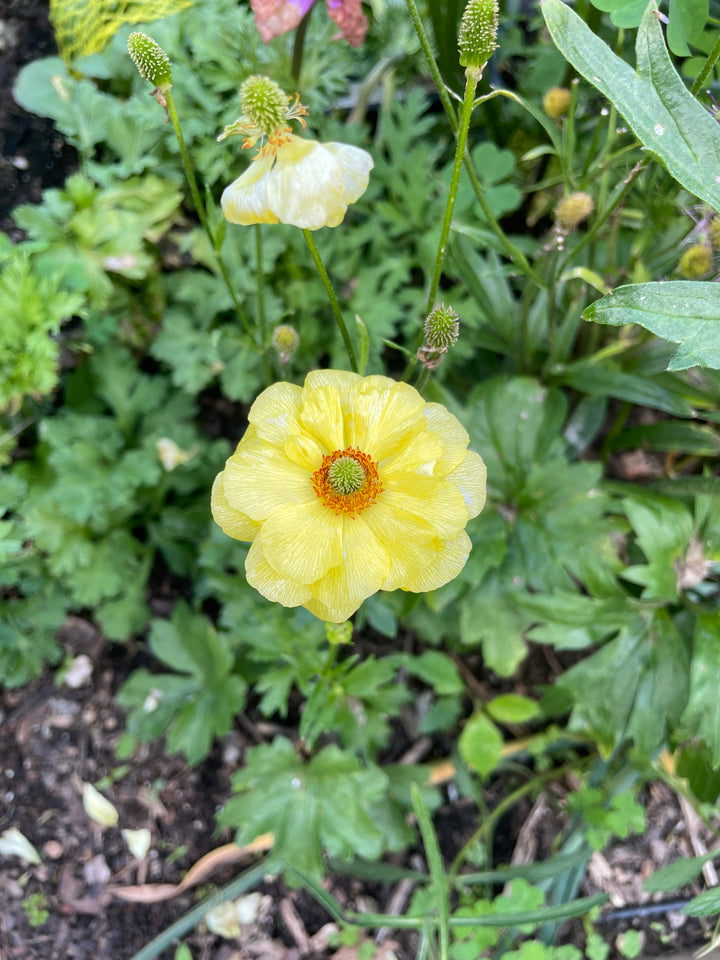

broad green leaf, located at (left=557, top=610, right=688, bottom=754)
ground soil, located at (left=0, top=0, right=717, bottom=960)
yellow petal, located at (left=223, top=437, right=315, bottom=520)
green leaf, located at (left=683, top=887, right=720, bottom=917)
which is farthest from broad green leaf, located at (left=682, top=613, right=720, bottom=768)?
yellow petal, located at (left=223, top=437, right=315, bottom=520)

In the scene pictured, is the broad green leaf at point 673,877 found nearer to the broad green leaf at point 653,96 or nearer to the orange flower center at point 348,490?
the orange flower center at point 348,490

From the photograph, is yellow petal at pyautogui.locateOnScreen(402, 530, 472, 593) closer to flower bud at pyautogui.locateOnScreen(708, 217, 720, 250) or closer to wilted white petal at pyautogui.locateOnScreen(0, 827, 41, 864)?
flower bud at pyautogui.locateOnScreen(708, 217, 720, 250)

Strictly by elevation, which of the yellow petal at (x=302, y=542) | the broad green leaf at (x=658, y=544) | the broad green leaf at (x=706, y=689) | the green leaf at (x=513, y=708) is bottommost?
the green leaf at (x=513, y=708)

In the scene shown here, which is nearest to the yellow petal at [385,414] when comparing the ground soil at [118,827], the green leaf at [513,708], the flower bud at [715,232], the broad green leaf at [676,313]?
the broad green leaf at [676,313]

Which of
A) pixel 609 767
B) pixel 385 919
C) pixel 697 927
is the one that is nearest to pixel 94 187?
pixel 385 919

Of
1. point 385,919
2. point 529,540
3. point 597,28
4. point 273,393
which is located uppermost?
point 597,28

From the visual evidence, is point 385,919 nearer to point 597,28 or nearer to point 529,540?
point 529,540
